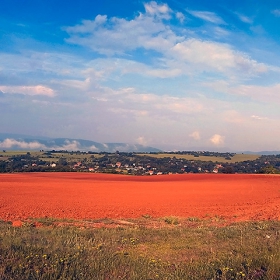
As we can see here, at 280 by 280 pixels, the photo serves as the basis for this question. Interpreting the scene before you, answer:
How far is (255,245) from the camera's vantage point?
979 centimetres

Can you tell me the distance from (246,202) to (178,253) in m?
19.7

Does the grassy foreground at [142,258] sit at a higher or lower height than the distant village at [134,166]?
higher

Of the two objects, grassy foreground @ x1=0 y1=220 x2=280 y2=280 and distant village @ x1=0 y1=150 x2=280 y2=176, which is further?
distant village @ x1=0 y1=150 x2=280 y2=176

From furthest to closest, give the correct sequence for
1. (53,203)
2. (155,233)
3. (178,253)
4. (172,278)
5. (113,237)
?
(53,203), (155,233), (113,237), (178,253), (172,278)

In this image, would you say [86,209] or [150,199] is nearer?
[86,209]

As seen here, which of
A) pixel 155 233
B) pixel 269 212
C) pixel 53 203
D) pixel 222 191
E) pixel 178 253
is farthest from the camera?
pixel 222 191

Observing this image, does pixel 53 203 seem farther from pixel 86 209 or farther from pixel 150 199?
pixel 150 199

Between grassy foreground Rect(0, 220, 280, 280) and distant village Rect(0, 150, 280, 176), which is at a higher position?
grassy foreground Rect(0, 220, 280, 280)

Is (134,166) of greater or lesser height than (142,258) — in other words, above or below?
below

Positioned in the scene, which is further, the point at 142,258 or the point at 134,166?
the point at 134,166

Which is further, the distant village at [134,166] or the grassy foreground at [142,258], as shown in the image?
the distant village at [134,166]

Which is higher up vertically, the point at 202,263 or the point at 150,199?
the point at 202,263

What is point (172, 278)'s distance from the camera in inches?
268

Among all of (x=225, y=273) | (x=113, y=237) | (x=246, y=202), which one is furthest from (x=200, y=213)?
(x=225, y=273)
